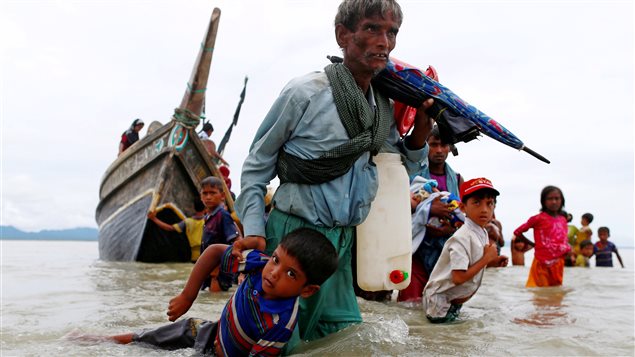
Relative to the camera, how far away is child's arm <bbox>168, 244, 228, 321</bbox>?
255cm

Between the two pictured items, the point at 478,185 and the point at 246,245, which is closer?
the point at 246,245

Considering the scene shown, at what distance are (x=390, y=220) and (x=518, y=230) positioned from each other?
4843mm

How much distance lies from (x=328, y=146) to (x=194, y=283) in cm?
84

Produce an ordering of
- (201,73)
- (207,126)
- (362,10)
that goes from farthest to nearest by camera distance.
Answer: (207,126), (201,73), (362,10)

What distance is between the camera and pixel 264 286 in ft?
7.93

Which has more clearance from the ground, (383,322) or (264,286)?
(264,286)

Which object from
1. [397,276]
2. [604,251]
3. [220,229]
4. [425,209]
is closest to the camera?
[397,276]

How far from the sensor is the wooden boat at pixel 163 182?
32.0 ft

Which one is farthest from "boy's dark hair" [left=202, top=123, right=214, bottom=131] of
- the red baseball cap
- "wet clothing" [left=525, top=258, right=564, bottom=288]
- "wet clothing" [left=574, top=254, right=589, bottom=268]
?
"wet clothing" [left=574, top=254, right=589, bottom=268]

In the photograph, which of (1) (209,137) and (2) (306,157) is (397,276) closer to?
(2) (306,157)

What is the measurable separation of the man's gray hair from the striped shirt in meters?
1.08

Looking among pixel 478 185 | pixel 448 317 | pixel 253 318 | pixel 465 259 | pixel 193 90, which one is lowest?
pixel 448 317

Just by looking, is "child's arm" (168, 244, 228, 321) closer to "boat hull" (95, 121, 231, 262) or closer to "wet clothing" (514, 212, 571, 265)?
"wet clothing" (514, 212, 571, 265)

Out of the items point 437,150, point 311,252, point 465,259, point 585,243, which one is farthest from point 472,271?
point 585,243
